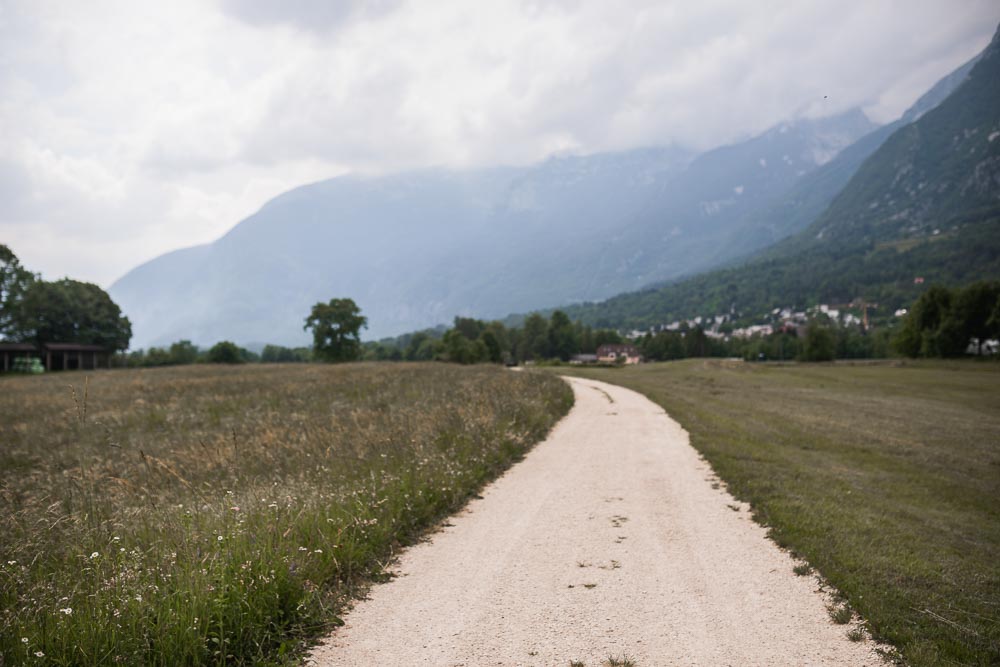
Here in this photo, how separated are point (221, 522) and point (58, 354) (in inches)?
3072

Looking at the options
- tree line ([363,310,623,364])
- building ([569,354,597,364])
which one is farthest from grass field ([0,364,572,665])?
building ([569,354,597,364])

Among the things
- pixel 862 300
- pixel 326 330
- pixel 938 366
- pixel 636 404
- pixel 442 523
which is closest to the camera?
pixel 442 523

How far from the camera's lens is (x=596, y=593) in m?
5.79

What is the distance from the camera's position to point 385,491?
8602 mm

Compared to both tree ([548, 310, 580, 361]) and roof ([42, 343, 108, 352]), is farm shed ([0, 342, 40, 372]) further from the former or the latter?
tree ([548, 310, 580, 361])

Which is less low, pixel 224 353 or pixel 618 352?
pixel 224 353

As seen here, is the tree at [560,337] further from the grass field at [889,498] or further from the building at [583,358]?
the grass field at [889,498]

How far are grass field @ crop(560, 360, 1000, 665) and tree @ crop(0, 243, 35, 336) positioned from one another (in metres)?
75.4

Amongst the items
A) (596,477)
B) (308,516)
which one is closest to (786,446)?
(596,477)

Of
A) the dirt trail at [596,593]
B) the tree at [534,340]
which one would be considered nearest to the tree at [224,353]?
the tree at [534,340]

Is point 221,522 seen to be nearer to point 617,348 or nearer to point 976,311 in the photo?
point 976,311

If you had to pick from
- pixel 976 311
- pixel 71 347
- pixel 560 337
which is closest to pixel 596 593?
pixel 976 311

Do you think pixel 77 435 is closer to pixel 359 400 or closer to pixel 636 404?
pixel 359 400

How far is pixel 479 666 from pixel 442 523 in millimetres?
4103
